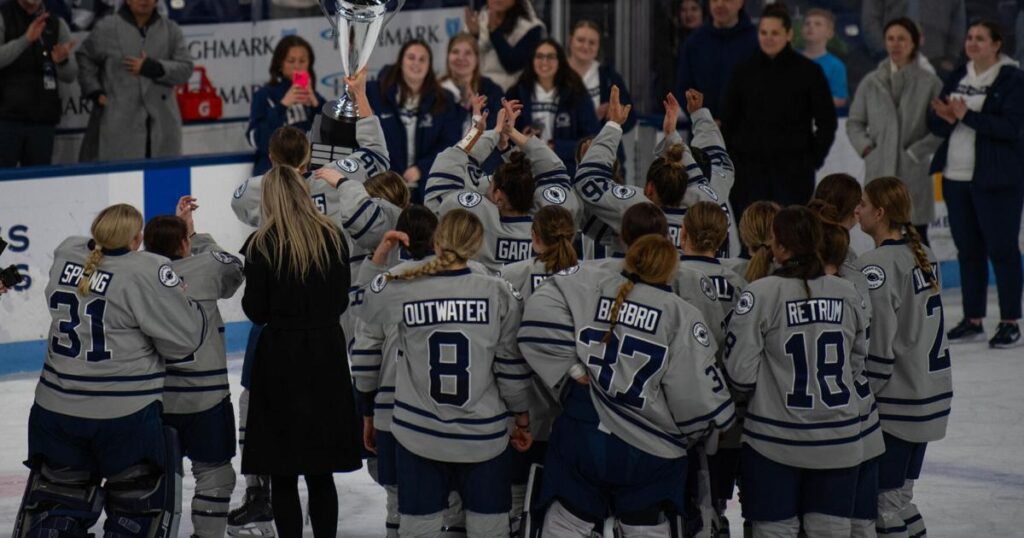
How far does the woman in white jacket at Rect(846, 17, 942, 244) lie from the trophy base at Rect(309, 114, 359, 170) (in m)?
4.13

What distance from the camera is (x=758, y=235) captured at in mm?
5078

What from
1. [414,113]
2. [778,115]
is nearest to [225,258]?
[414,113]

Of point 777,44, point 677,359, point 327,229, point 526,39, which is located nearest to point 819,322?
point 677,359

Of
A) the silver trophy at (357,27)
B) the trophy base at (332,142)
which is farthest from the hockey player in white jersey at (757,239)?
the trophy base at (332,142)

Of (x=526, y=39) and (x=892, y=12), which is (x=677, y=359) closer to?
(x=526, y=39)

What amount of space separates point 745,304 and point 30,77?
5.12 m

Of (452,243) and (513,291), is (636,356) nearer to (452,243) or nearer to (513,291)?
(513,291)

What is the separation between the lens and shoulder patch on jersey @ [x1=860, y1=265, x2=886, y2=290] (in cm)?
501

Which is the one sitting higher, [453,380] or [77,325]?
[77,325]

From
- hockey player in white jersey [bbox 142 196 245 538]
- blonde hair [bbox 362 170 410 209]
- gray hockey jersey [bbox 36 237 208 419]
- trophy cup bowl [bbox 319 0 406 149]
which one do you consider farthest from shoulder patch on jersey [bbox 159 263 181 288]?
trophy cup bowl [bbox 319 0 406 149]

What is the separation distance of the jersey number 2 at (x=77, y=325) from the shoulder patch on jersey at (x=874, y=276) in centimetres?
231

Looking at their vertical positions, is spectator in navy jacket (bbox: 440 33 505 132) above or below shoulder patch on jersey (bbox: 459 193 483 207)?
above

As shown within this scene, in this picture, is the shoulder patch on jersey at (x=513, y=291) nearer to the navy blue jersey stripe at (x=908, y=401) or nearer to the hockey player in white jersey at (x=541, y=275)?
the hockey player in white jersey at (x=541, y=275)

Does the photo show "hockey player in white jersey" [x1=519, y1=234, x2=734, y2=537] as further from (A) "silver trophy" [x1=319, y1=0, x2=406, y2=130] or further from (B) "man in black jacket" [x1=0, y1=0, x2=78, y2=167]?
(B) "man in black jacket" [x1=0, y1=0, x2=78, y2=167]
